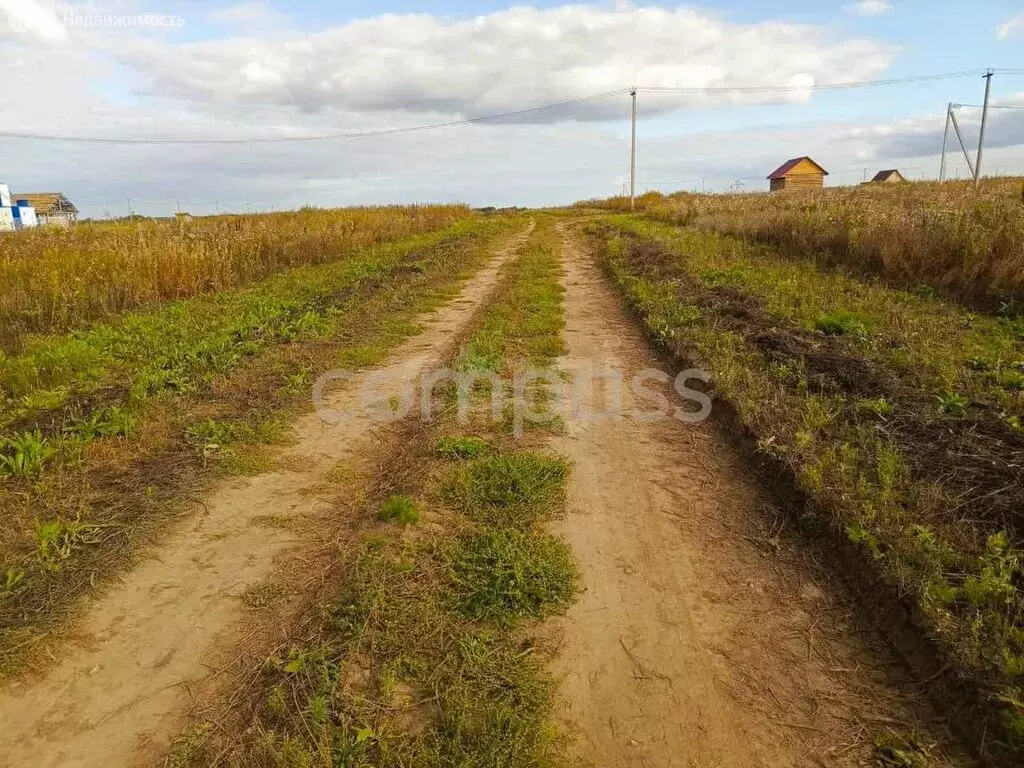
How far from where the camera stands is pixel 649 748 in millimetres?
2244

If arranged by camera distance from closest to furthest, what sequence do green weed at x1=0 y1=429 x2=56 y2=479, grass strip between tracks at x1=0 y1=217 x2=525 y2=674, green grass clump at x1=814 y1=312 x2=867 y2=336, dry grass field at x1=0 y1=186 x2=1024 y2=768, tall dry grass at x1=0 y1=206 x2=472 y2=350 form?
dry grass field at x1=0 y1=186 x2=1024 y2=768
grass strip between tracks at x1=0 y1=217 x2=525 y2=674
green weed at x1=0 y1=429 x2=56 y2=479
green grass clump at x1=814 y1=312 x2=867 y2=336
tall dry grass at x1=0 y1=206 x2=472 y2=350

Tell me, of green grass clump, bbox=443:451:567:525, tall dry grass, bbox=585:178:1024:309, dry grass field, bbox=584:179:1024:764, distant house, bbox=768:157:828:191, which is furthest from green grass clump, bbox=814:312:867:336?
distant house, bbox=768:157:828:191

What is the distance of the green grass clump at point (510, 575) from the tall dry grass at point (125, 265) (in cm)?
710

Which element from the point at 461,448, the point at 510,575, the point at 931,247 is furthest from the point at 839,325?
the point at 510,575

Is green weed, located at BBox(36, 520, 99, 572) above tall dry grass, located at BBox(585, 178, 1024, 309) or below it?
below

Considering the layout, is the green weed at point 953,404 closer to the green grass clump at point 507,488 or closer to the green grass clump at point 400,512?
the green grass clump at point 507,488

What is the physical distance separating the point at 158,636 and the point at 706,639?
2.37 m

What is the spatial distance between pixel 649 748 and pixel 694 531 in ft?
4.90

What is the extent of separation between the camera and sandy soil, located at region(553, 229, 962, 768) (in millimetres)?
2283

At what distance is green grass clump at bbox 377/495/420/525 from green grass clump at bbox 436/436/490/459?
2.40 ft

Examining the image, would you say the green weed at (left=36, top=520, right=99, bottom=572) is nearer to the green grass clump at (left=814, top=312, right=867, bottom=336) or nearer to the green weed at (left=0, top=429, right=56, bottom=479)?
the green weed at (left=0, top=429, right=56, bottom=479)

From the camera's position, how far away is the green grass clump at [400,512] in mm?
3541

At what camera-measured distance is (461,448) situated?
14.5 ft

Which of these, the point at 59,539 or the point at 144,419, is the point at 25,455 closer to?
the point at 144,419
